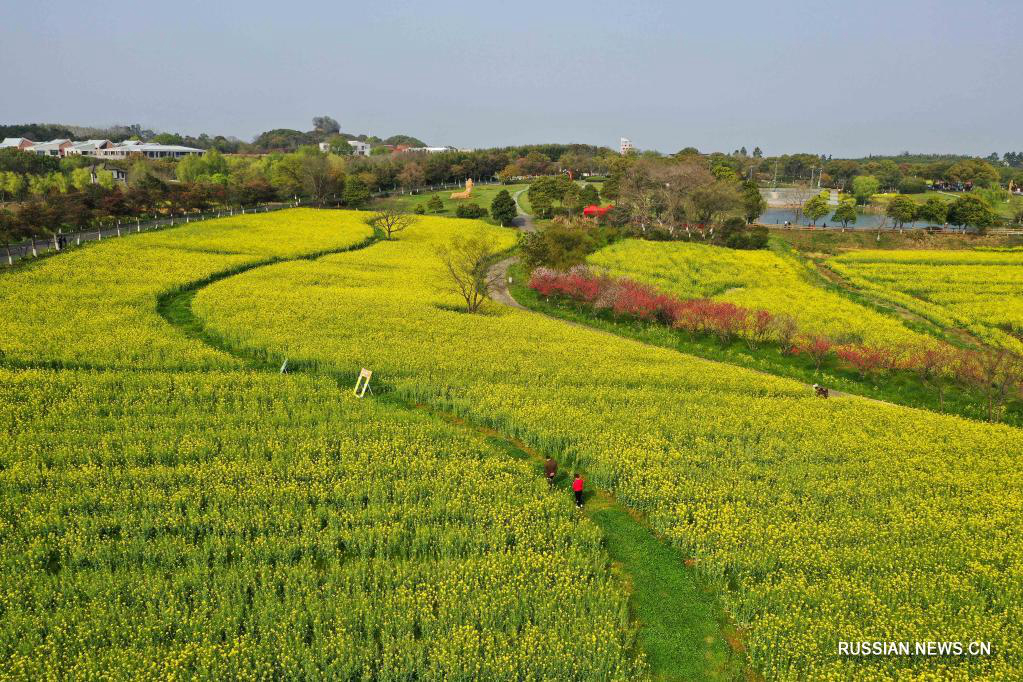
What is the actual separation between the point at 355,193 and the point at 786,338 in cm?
7764

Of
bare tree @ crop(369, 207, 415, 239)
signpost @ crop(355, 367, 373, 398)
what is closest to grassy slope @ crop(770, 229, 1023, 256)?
bare tree @ crop(369, 207, 415, 239)

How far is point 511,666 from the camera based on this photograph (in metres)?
11.5

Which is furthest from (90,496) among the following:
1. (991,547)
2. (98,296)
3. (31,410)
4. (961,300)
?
(961,300)

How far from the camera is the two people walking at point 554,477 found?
17.7 meters

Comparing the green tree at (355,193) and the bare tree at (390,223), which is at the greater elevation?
the green tree at (355,193)

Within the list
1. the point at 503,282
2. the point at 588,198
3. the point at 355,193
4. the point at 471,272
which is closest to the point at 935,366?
the point at 471,272

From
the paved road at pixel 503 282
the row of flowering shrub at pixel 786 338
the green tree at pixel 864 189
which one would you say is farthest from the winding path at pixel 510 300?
the green tree at pixel 864 189

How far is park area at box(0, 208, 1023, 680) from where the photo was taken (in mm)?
12148

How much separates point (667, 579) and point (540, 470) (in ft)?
19.5

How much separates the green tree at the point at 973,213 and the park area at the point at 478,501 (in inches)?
2295

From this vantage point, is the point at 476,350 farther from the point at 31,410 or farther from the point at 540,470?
the point at 31,410

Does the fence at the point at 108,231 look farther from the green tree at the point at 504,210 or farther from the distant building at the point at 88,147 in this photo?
the distant building at the point at 88,147

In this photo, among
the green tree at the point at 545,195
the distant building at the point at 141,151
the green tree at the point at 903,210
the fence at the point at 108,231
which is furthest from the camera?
the distant building at the point at 141,151

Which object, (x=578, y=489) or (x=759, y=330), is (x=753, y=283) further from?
(x=578, y=489)
